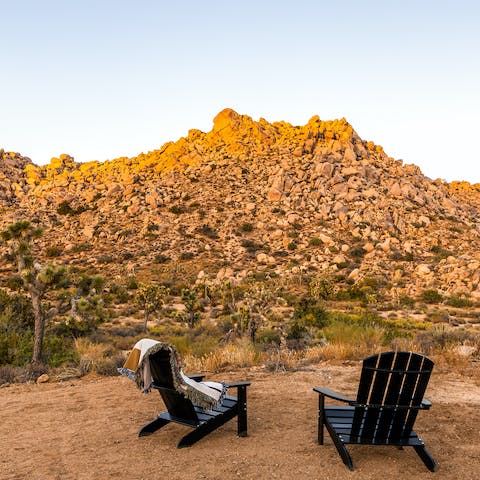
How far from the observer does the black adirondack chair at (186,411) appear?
16.9ft

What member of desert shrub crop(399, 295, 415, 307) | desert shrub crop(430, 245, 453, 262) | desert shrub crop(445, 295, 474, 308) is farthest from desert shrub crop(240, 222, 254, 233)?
desert shrub crop(445, 295, 474, 308)

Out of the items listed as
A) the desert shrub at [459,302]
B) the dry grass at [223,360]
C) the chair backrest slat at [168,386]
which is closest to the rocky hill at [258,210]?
the desert shrub at [459,302]

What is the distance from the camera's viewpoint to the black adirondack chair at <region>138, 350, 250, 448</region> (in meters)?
5.14

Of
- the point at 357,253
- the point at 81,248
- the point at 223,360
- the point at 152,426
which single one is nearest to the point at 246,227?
the point at 357,253

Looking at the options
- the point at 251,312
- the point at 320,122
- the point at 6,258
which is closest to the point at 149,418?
the point at 251,312

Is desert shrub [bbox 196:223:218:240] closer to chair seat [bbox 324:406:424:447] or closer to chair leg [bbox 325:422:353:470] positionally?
chair seat [bbox 324:406:424:447]

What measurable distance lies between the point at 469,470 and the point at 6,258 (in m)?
40.4

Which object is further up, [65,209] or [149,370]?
[65,209]

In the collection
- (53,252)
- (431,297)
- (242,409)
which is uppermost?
(53,252)

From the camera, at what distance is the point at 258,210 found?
45281 millimetres

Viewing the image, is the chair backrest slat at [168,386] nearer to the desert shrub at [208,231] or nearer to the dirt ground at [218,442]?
the dirt ground at [218,442]

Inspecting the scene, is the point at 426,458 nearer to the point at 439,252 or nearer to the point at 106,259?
the point at 106,259

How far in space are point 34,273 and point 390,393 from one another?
9.57 metres

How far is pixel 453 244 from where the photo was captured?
135 feet
